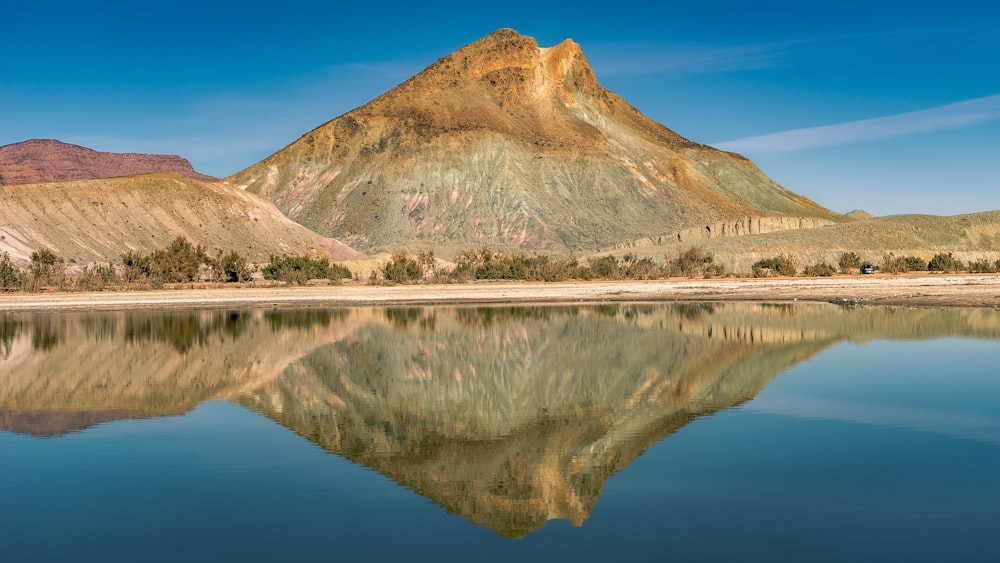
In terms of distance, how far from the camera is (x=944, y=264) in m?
81.5

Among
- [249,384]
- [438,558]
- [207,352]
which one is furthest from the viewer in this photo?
[207,352]

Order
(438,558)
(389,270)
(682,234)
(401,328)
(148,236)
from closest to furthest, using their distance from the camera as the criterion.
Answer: (438,558) < (401,328) < (389,270) < (148,236) < (682,234)

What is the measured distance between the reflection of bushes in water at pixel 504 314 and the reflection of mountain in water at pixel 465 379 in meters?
0.33

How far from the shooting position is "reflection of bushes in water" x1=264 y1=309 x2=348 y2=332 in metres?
38.1

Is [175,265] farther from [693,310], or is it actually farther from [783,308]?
[783,308]

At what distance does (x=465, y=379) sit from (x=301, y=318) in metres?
22.4

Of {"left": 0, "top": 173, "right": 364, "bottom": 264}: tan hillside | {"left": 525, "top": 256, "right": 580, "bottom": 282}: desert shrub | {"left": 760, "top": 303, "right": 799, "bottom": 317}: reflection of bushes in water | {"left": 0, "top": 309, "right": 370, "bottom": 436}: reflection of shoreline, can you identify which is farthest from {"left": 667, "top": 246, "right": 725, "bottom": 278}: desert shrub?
{"left": 0, "top": 309, "right": 370, "bottom": 436}: reflection of shoreline

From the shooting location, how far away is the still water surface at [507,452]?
9570 mm

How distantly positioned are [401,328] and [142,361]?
11.6 meters

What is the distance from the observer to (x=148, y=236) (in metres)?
89.4

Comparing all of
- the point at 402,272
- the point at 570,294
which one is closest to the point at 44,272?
the point at 402,272

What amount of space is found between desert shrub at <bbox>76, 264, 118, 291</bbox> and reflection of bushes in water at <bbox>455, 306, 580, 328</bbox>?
32001 millimetres

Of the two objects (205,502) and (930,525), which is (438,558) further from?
(930,525)

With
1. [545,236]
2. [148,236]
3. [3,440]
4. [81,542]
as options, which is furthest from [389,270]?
[81,542]
